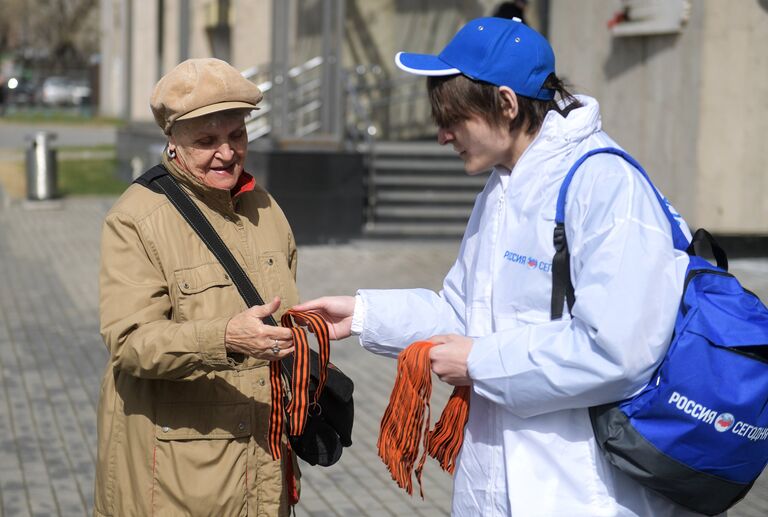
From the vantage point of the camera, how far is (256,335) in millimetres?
2719

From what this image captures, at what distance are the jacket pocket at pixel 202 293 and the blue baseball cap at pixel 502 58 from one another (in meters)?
0.79

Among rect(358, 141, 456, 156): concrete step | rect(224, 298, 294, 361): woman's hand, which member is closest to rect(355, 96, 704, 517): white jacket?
rect(224, 298, 294, 361): woman's hand

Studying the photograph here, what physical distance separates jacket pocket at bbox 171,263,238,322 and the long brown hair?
2.47 ft

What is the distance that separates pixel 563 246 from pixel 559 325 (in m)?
0.17

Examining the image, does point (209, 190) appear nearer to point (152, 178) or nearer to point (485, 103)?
point (152, 178)

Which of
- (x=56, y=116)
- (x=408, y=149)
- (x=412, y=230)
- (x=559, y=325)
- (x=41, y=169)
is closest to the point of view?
(x=559, y=325)

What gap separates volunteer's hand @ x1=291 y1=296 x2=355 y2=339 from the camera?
2906 millimetres

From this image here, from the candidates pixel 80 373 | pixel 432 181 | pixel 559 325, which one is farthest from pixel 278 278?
pixel 432 181

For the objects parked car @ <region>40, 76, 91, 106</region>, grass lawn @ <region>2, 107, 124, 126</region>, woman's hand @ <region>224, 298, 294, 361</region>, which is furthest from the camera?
parked car @ <region>40, 76, 91, 106</region>

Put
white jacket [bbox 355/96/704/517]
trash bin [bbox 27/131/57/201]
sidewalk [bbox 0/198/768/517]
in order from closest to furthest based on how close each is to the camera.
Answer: white jacket [bbox 355/96/704/517], sidewalk [bbox 0/198/768/517], trash bin [bbox 27/131/57/201]

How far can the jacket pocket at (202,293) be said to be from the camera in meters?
2.91

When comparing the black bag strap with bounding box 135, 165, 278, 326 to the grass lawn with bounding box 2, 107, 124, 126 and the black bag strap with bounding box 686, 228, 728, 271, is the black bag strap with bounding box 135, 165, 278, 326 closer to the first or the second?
the black bag strap with bounding box 686, 228, 728, 271

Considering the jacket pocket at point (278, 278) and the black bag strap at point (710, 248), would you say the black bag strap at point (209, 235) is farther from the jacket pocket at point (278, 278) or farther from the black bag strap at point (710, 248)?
the black bag strap at point (710, 248)

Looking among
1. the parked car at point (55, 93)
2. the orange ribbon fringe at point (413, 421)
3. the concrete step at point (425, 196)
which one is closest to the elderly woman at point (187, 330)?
the orange ribbon fringe at point (413, 421)
